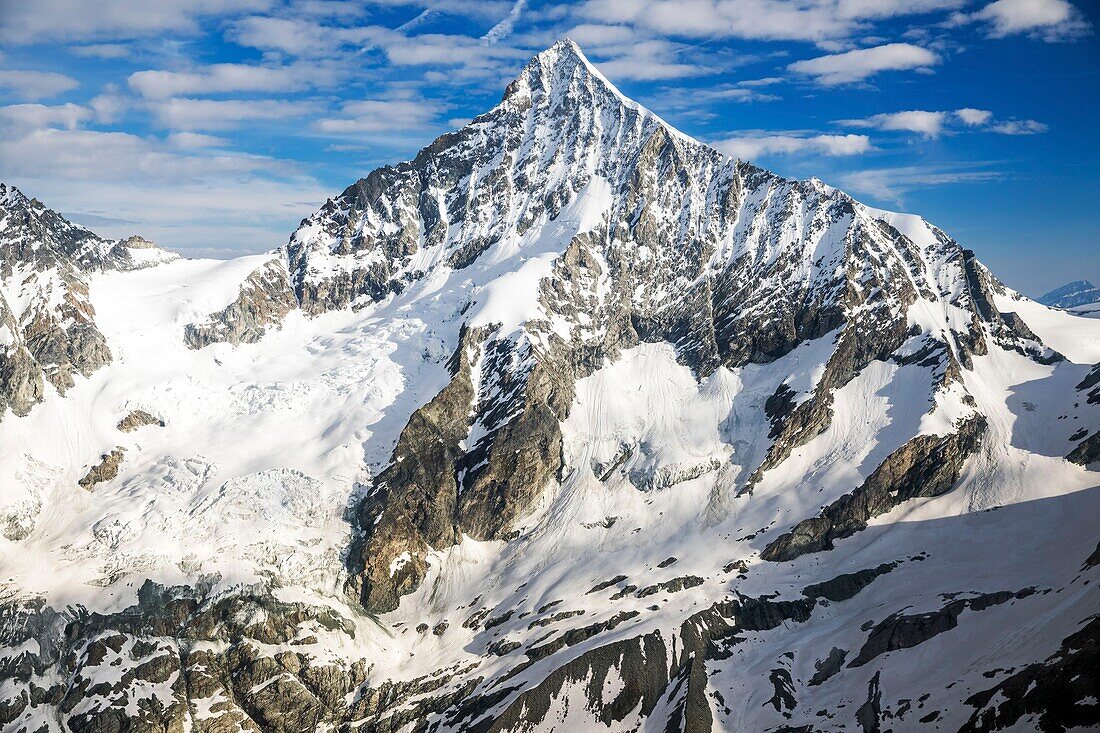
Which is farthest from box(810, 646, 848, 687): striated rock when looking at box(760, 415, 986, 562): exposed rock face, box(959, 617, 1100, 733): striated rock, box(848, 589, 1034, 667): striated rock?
box(760, 415, 986, 562): exposed rock face

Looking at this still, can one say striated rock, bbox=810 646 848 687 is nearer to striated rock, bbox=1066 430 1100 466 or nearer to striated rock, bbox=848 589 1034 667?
striated rock, bbox=848 589 1034 667

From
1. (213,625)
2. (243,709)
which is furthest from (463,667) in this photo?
(213,625)

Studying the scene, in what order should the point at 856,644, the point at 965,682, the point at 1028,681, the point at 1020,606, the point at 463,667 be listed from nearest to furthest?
the point at 1028,681, the point at 965,682, the point at 1020,606, the point at 856,644, the point at 463,667

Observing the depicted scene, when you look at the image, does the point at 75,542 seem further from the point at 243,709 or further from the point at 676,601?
the point at 676,601

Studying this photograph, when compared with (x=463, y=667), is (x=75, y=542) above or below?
above

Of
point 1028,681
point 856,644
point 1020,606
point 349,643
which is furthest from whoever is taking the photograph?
point 349,643

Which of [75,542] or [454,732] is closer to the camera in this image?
[454,732]

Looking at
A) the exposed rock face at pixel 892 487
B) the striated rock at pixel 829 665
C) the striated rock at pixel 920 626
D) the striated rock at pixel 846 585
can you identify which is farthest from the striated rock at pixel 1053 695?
the exposed rock face at pixel 892 487

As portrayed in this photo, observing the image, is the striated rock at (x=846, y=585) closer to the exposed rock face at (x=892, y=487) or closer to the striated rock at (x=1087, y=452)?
the exposed rock face at (x=892, y=487)
